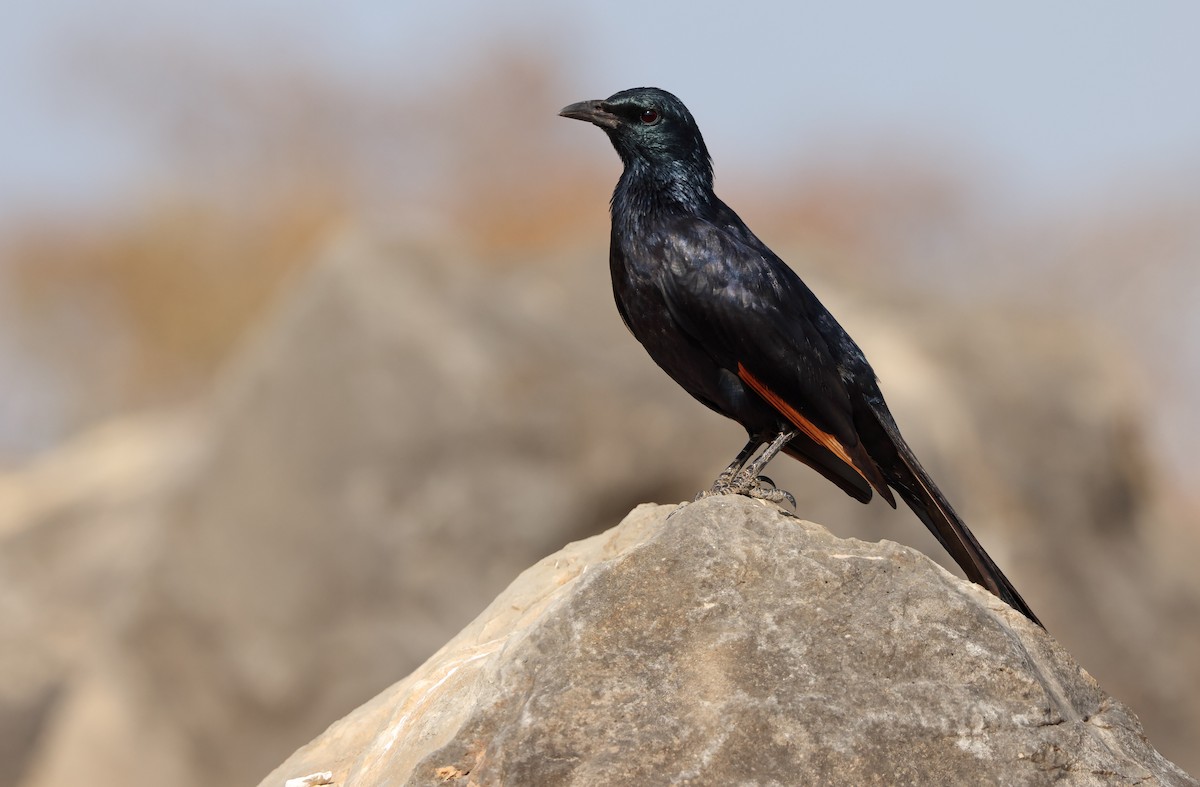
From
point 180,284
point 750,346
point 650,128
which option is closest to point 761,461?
point 750,346

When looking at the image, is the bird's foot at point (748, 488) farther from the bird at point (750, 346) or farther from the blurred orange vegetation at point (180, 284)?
the blurred orange vegetation at point (180, 284)

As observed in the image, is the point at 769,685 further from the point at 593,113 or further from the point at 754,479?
the point at 593,113

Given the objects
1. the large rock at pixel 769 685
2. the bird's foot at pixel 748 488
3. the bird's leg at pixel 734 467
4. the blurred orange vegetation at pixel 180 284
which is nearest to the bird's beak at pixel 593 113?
the bird's leg at pixel 734 467

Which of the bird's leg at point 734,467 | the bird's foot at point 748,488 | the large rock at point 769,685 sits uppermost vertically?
the bird's leg at point 734,467

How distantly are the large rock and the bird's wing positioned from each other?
911 millimetres

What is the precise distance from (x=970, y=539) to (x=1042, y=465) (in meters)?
7.19

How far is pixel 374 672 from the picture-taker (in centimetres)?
1004

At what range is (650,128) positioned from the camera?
5656 mm

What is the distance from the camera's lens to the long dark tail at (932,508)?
187 inches

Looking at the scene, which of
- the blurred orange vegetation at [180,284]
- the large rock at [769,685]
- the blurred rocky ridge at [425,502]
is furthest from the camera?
the blurred orange vegetation at [180,284]

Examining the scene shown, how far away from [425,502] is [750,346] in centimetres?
539

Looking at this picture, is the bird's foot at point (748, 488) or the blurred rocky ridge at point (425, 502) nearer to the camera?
the bird's foot at point (748, 488)

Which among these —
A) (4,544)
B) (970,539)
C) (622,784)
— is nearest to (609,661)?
(622,784)

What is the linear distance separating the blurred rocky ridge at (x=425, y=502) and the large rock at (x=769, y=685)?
588 cm
